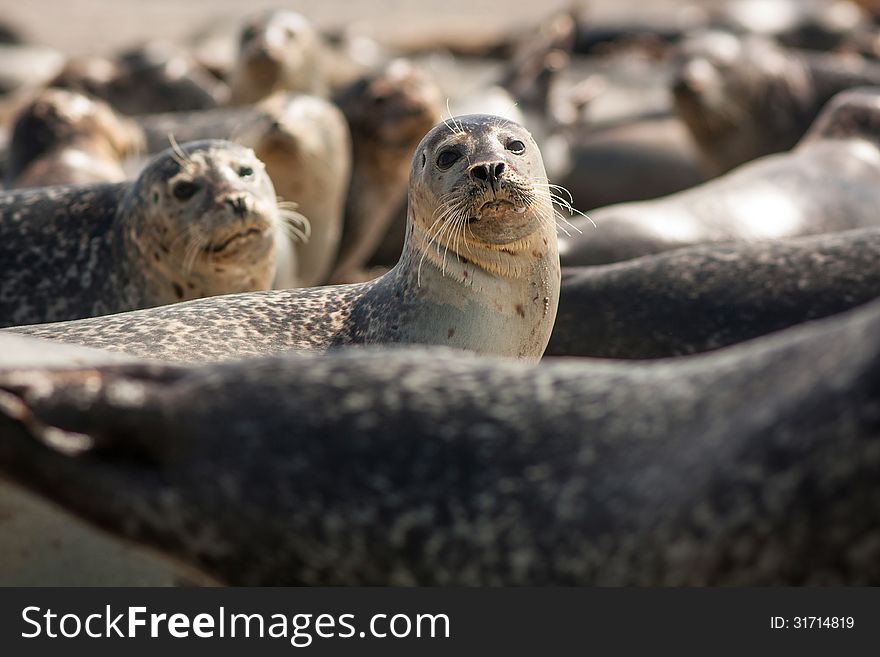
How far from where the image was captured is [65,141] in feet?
29.3

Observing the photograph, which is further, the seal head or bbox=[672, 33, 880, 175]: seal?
bbox=[672, 33, 880, 175]: seal

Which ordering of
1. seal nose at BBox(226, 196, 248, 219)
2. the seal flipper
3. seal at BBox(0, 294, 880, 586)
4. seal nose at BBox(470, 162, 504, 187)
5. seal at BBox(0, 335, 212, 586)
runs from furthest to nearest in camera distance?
A: seal nose at BBox(226, 196, 248, 219) → seal nose at BBox(470, 162, 504, 187) → seal at BBox(0, 335, 212, 586) → the seal flipper → seal at BBox(0, 294, 880, 586)

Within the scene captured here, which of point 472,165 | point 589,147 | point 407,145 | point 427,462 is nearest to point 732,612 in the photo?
point 427,462

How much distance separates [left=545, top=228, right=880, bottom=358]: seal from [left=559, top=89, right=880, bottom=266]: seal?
99cm

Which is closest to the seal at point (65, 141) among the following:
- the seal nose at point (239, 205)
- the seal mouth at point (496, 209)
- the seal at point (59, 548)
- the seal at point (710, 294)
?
the seal nose at point (239, 205)

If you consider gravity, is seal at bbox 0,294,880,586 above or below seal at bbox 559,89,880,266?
below

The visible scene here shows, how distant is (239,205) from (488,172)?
134 cm

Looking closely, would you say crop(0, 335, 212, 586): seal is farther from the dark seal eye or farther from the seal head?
the dark seal eye

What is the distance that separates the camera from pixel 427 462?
2.89 meters

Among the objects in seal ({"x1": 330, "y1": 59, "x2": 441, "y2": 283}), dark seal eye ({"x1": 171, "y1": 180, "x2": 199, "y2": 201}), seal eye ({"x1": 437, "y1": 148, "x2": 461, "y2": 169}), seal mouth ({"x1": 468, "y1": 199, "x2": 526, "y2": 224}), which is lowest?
seal mouth ({"x1": 468, "y1": 199, "x2": 526, "y2": 224})

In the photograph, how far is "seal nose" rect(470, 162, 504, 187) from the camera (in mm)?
4863

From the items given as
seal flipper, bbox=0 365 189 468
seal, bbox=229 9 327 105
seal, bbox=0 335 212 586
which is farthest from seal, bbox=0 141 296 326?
seal, bbox=229 9 327 105

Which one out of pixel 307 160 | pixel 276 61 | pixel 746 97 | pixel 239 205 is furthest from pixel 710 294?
pixel 746 97

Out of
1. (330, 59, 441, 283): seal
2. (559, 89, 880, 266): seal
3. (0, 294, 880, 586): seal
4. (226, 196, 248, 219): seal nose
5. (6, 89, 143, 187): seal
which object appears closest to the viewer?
(0, 294, 880, 586): seal
